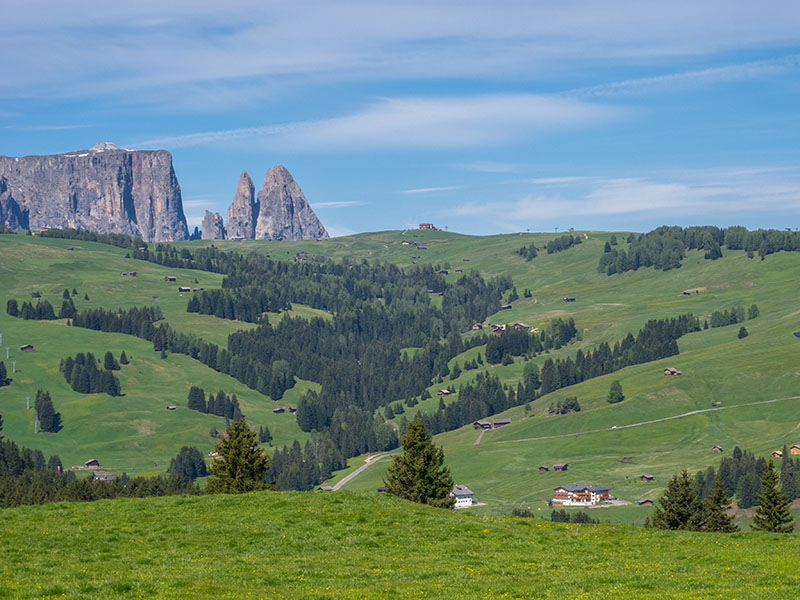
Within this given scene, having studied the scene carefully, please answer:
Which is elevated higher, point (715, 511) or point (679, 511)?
point (679, 511)

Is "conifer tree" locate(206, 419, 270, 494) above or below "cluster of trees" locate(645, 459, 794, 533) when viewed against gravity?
above

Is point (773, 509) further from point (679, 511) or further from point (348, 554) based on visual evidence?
point (348, 554)

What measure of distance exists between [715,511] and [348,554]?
6802 centimetres

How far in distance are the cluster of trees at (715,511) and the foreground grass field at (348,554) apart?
43.6 m

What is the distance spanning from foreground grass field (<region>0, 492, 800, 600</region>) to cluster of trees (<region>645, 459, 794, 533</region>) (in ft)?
143

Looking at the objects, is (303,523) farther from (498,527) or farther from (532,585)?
(532,585)

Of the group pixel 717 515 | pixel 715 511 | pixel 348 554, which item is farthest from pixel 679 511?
pixel 348 554

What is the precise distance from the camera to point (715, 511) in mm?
101000

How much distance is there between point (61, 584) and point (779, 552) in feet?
113

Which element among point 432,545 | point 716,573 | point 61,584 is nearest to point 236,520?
point 432,545

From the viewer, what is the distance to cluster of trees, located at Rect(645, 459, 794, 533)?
3696 inches

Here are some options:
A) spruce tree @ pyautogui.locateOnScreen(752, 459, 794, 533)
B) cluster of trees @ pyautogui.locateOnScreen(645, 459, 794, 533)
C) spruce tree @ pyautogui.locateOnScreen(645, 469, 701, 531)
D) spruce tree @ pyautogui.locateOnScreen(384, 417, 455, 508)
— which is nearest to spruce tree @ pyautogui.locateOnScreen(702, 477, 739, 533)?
cluster of trees @ pyautogui.locateOnScreen(645, 459, 794, 533)

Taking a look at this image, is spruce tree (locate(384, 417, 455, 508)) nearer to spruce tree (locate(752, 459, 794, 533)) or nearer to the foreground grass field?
the foreground grass field

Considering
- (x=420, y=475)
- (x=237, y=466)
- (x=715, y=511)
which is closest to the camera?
(x=237, y=466)
